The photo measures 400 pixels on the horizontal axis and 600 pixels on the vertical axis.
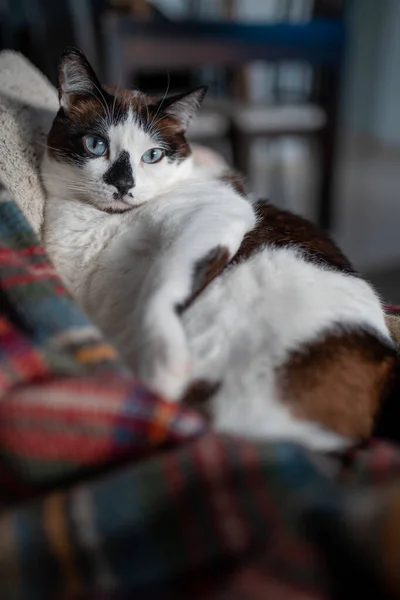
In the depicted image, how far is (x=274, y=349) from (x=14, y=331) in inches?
13.3

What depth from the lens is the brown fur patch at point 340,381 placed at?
67cm

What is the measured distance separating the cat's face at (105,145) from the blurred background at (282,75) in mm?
239

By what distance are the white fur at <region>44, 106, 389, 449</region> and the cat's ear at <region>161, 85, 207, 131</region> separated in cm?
11

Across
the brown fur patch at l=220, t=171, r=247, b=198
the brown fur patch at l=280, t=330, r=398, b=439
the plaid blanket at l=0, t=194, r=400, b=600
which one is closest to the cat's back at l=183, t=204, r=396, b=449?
the brown fur patch at l=280, t=330, r=398, b=439

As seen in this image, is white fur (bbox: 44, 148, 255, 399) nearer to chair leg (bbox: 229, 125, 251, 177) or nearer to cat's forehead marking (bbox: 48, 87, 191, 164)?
cat's forehead marking (bbox: 48, 87, 191, 164)

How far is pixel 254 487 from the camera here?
493 millimetres

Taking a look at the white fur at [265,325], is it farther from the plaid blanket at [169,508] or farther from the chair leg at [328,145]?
the chair leg at [328,145]

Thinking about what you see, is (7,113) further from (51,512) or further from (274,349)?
(51,512)

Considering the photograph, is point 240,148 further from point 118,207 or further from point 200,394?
point 200,394

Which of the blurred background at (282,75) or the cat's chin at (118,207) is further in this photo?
the blurred background at (282,75)

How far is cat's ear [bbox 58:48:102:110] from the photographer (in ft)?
3.43

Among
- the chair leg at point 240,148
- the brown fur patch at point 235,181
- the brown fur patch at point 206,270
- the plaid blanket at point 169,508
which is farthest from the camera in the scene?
the chair leg at point 240,148

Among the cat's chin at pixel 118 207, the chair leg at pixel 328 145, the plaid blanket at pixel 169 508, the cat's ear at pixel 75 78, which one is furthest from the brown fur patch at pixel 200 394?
the chair leg at pixel 328 145

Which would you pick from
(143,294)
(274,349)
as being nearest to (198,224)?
(143,294)
